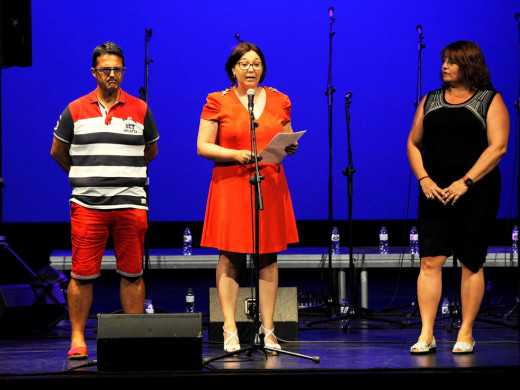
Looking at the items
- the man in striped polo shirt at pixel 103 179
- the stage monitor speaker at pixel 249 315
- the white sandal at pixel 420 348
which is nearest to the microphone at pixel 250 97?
the man in striped polo shirt at pixel 103 179

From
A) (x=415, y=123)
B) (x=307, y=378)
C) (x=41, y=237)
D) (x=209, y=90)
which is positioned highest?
(x=209, y=90)

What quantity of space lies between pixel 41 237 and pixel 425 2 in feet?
14.6

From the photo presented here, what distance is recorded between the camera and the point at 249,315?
4441 mm

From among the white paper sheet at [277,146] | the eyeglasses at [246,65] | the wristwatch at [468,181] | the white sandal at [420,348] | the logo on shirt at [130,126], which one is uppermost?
the eyeglasses at [246,65]

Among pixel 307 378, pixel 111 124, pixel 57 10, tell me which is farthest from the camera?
pixel 57 10

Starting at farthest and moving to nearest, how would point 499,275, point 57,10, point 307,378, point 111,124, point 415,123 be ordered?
point 499,275 → point 57,10 → point 415,123 → point 111,124 → point 307,378

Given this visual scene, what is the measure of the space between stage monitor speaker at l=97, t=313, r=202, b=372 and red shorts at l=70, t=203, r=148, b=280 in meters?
0.56

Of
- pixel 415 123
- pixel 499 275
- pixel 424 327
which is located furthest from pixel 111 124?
pixel 499 275

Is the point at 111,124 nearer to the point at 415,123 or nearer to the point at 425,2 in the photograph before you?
the point at 415,123

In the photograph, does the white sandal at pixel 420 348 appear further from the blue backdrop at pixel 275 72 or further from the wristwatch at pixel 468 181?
the blue backdrop at pixel 275 72

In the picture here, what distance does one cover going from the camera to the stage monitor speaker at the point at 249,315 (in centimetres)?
444

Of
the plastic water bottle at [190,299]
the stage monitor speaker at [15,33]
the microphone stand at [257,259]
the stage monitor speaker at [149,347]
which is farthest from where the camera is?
the plastic water bottle at [190,299]

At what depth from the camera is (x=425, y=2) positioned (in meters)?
7.98

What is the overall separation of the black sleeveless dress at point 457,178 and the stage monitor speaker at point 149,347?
1324 mm
